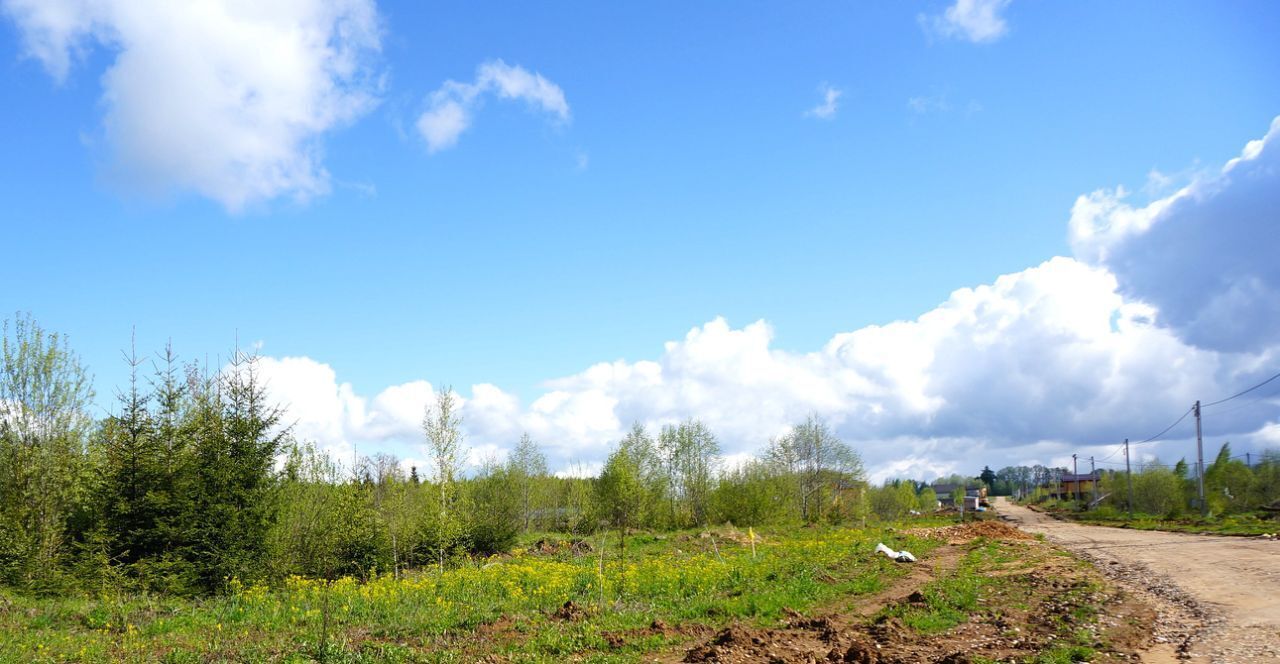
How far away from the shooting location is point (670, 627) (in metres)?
12.5

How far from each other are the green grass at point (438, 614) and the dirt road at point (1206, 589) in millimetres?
6122

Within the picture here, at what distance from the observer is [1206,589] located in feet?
54.4

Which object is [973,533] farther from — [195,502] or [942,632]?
[195,502]

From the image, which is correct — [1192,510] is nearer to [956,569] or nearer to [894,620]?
[956,569]

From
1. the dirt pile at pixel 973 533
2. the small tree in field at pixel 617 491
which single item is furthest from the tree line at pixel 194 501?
the dirt pile at pixel 973 533

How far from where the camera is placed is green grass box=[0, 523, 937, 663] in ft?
35.1

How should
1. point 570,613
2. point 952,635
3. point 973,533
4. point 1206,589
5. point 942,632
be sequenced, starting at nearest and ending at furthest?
point 952,635, point 942,632, point 570,613, point 1206,589, point 973,533

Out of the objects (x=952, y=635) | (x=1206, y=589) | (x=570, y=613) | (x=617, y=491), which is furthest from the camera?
(x=617, y=491)

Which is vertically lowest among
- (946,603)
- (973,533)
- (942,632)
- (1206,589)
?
(973,533)

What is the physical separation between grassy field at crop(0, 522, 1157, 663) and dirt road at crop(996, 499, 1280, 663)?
1.49 m

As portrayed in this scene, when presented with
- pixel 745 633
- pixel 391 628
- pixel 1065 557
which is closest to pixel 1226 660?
pixel 745 633

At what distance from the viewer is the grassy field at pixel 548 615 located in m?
10.8

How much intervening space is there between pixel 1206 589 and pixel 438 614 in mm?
17291

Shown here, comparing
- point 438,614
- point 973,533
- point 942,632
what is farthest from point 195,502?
point 973,533
